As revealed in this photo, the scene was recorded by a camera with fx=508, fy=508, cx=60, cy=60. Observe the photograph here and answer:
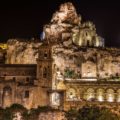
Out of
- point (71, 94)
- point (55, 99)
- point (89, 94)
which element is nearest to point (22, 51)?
point (71, 94)

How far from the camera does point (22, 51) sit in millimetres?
109625

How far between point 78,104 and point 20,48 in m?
28.8

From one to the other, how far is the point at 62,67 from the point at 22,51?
35.0ft

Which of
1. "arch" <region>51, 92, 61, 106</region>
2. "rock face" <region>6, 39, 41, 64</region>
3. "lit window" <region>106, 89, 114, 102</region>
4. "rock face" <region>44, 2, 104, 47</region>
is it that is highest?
"rock face" <region>44, 2, 104, 47</region>

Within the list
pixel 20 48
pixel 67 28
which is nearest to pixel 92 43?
pixel 67 28

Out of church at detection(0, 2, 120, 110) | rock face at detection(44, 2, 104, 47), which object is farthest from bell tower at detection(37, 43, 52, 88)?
rock face at detection(44, 2, 104, 47)

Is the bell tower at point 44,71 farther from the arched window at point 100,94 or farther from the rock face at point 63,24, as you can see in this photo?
the rock face at point 63,24

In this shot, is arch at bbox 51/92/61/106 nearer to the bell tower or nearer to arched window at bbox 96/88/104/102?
the bell tower

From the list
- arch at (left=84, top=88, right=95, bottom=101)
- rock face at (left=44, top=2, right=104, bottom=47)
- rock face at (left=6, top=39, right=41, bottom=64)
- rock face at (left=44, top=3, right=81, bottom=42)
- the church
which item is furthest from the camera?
rock face at (left=44, top=3, right=81, bottom=42)

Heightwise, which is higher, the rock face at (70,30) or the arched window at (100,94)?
the rock face at (70,30)

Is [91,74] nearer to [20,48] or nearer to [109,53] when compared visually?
[109,53]

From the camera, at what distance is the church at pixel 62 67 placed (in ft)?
277

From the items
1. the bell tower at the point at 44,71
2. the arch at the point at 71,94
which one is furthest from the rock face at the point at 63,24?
the bell tower at the point at 44,71

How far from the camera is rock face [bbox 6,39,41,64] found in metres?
108
